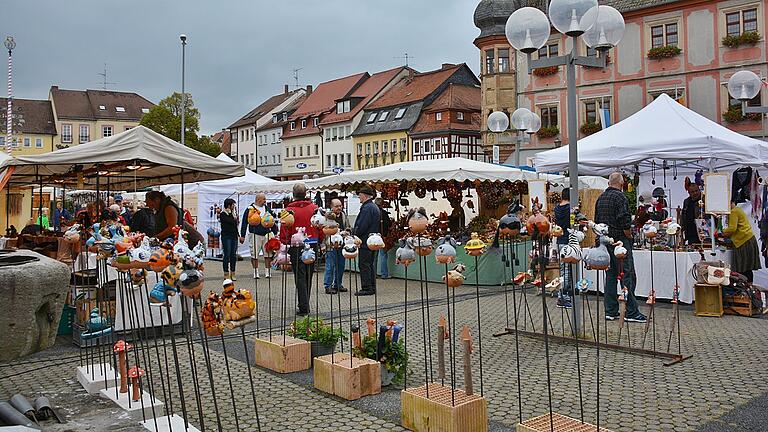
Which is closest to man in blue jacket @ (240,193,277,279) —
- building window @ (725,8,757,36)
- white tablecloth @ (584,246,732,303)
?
white tablecloth @ (584,246,732,303)

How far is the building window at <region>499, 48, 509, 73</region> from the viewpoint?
111ft

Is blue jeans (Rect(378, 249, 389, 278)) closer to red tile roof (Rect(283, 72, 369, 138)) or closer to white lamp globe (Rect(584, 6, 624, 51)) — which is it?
white lamp globe (Rect(584, 6, 624, 51))

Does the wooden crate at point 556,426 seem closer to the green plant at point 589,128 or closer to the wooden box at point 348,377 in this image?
the wooden box at point 348,377

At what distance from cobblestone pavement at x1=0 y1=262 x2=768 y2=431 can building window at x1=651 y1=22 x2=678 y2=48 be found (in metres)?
22.9

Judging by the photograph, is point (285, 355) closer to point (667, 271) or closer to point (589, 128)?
point (667, 271)

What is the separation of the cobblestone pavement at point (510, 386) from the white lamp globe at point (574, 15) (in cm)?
326

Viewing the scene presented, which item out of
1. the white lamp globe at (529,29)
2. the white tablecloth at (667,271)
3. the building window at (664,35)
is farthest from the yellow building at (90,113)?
the white lamp globe at (529,29)

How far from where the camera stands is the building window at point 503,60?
3388cm

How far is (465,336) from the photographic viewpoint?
4.16m

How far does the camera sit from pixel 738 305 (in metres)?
8.73

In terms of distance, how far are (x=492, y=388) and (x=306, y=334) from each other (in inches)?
70.2

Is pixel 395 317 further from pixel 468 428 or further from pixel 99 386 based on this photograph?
pixel 468 428

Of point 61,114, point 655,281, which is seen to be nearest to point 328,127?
point 61,114

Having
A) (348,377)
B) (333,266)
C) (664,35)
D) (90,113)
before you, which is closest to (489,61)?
(664,35)
